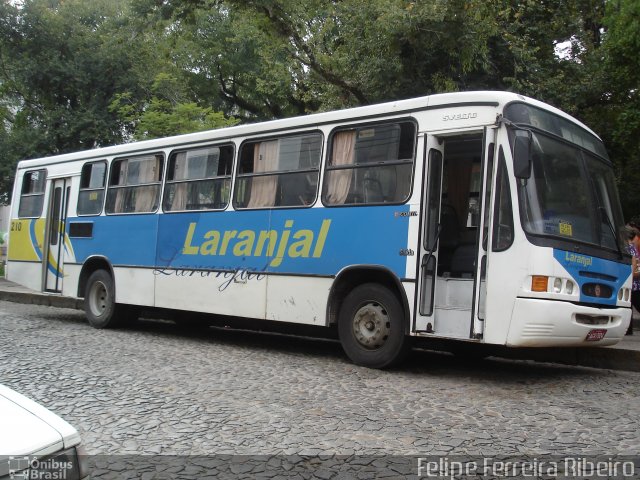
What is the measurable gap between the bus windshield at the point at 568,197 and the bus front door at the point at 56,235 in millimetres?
8740

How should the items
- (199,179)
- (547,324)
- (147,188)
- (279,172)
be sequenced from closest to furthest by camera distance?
(547,324)
(279,172)
(199,179)
(147,188)

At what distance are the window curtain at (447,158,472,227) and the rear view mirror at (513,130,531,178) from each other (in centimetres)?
131

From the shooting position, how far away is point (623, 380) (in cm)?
698

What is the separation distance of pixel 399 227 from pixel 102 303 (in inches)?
247

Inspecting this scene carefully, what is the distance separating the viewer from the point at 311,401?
575cm

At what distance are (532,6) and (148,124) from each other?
397 inches

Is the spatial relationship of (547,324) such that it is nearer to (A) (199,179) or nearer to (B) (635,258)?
(B) (635,258)

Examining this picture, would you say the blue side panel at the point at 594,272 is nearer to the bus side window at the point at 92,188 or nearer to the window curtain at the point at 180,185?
the window curtain at the point at 180,185

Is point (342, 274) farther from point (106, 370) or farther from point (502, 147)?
point (106, 370)

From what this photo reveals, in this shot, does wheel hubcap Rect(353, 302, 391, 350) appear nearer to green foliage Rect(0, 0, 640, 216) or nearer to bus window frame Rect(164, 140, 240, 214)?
bus window frame Rect(164, 140, 240, 214)

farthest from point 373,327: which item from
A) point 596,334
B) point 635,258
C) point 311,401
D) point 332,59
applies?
point 332,59

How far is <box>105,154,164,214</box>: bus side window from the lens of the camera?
10.3 m

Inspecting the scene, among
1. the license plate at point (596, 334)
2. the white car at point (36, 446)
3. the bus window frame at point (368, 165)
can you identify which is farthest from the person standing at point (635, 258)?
the white car at point (36, 446)

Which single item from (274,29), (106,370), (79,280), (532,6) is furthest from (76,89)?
(106,370)
